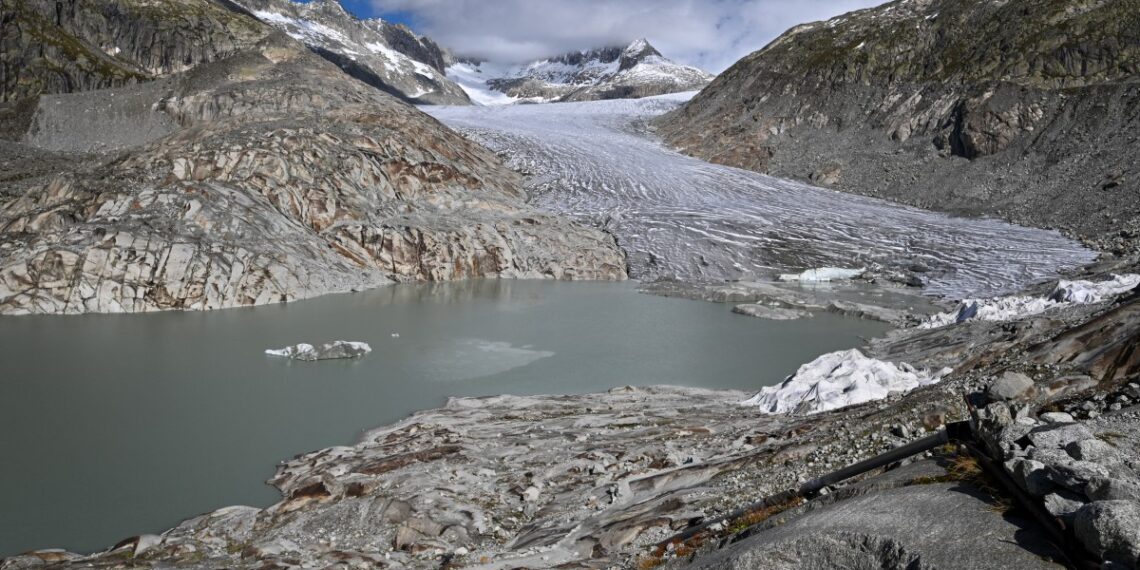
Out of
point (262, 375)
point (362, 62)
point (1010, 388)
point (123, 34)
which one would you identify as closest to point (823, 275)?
point (262, 375)

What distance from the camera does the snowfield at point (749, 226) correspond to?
26.5 metres

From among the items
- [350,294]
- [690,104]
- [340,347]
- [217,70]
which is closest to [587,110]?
[690,104]

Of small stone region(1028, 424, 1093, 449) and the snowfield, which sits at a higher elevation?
the snowfield

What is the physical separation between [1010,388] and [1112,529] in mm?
3947

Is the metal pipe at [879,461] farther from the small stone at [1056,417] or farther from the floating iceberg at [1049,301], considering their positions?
the floating iceberg at [1049,301]

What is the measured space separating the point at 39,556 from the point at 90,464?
3.22 metres

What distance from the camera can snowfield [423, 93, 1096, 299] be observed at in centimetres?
2648

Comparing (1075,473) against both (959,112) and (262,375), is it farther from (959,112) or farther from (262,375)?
(959,112)

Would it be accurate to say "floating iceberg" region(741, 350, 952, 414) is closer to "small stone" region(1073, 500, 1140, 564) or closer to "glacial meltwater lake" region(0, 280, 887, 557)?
"glacial meltwater lake" region(0, 280, 887, 557)

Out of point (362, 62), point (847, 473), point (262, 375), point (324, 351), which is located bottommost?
point (262, 375)

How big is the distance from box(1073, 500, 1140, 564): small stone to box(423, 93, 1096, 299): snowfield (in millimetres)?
22775

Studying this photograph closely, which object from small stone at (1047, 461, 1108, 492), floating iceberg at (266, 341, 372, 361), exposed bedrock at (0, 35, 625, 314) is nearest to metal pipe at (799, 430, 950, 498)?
small stone at (1047, 461, 1108, 492)

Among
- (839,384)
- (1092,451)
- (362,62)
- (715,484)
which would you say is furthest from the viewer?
(362,62)

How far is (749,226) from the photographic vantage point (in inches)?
1248
